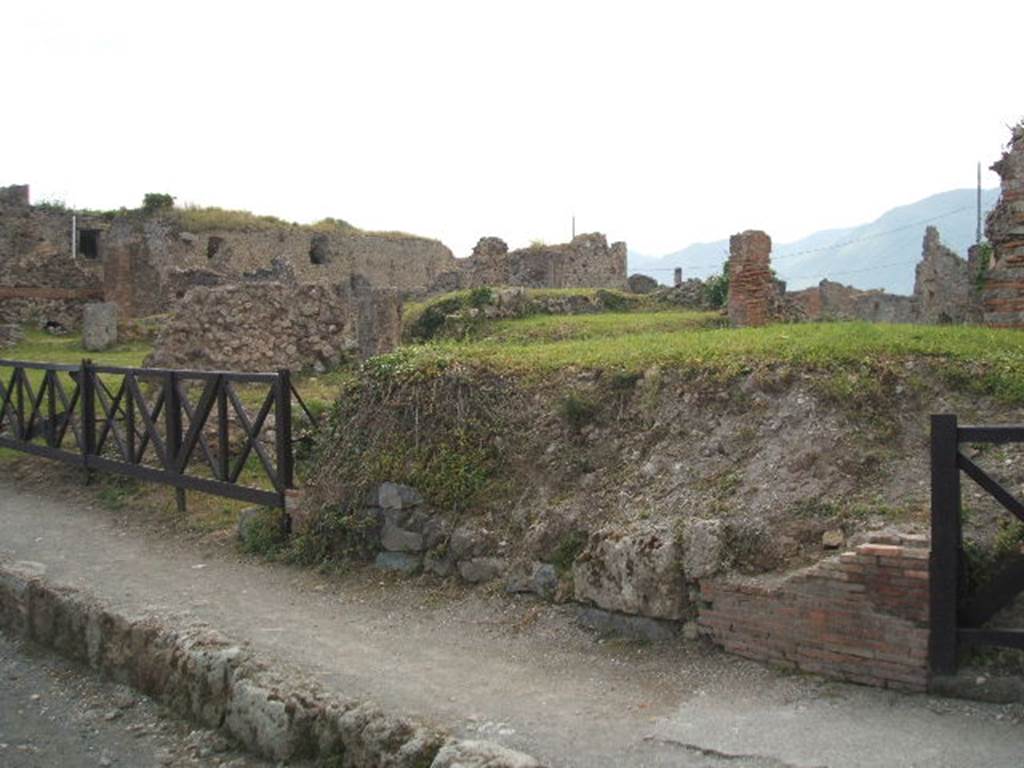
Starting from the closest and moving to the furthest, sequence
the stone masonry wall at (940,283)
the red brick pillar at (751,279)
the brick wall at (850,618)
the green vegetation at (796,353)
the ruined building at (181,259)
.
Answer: the brick wall at (850,618)
the green vegetation at (796,353)
the red brick pillar at (751,279)
the stone masonry wall at (940,283)
the ruined building at (181,259)

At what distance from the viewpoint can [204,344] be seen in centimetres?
1395

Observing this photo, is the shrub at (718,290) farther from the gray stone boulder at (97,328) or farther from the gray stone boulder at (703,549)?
the gray stone boulder at (703,549)

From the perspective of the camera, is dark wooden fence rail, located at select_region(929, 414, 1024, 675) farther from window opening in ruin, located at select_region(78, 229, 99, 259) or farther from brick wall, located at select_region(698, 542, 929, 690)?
window opening in ruin, located at select_region(78, 229, 99, 259)

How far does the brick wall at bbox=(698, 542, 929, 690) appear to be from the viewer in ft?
15.9

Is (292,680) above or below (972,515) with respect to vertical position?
below

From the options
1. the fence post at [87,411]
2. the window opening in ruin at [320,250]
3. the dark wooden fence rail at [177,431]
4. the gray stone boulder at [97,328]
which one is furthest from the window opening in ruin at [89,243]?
the fence post at [87,411]

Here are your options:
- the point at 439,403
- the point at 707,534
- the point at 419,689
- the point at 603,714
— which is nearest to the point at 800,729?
the point at 603,714

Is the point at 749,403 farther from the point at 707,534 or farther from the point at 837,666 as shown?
the point at 837,666

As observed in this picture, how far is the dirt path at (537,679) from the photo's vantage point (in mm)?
4426

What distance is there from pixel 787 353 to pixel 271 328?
9.23 meters

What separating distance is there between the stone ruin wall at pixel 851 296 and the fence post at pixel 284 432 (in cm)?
952

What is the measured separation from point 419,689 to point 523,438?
260 centimetres

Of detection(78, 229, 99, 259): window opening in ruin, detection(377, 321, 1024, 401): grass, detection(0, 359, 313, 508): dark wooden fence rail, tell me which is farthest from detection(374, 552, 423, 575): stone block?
detection(78, 229, 99, 259): window opening in ruin

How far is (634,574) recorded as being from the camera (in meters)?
5.88
